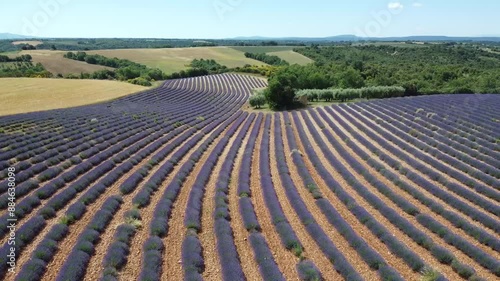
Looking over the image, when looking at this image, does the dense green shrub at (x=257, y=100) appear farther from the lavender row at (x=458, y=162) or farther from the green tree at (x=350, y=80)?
the lavender row at (x=458, y=162)

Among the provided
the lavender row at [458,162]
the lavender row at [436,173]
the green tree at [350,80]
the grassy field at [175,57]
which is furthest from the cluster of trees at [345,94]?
the grassy field at [175,57]

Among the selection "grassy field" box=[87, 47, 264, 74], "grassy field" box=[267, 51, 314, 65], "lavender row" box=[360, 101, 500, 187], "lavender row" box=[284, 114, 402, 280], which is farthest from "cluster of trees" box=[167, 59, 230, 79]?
"lavender row" box=[284, 114, 402, 280]

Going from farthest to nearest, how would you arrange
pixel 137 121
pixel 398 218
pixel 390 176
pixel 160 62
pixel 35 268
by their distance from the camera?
pixel 160 62 → pixel 137 121 → pixel 390 176 → pixel 398 218 → pixel 35 268

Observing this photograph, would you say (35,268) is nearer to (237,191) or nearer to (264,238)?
(264,238)

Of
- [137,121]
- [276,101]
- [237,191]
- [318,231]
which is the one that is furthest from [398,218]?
[276,101]

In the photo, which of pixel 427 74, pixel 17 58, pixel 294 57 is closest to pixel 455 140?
pixel 427 74

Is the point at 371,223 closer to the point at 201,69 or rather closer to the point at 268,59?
the point at 201,69

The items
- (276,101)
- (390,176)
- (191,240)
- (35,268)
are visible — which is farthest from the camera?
(276,101)

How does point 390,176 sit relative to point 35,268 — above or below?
A: below

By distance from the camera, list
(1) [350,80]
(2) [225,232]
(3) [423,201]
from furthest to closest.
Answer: (1) [350,80] → (3) [423,201] → (2) [225,232]
